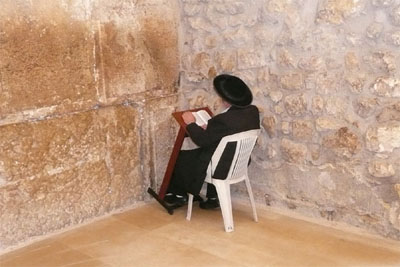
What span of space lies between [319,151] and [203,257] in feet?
3.45

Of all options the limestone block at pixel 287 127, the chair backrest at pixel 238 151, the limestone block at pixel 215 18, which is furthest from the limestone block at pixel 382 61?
the limestone block at pixel 215 18

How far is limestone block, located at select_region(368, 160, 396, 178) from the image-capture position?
2.74m

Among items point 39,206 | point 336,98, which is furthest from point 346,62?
point 39,206

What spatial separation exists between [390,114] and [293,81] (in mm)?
659

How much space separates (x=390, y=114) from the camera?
2697mm

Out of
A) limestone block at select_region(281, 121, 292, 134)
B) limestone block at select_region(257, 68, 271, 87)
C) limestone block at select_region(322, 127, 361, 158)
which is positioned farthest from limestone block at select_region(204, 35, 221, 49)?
limestone block at select_region(322, 127, 361, 158)

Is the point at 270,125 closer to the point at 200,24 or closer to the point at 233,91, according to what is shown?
the point at 233,91

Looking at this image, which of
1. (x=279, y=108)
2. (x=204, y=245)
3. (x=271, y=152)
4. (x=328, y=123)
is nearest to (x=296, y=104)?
(x=279, y=108)

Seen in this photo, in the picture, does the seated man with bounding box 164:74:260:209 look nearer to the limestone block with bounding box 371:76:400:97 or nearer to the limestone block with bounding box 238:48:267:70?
the limestone block with bounding box 238:48:267:70

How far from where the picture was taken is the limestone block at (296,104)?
3.05 metres

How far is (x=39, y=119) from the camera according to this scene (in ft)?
9.29

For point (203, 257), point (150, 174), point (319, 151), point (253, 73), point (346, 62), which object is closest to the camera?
point (203, 257)

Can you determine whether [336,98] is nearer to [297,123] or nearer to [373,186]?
[297,123]

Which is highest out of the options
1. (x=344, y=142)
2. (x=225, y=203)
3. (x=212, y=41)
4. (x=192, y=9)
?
(x=192, y=9)
